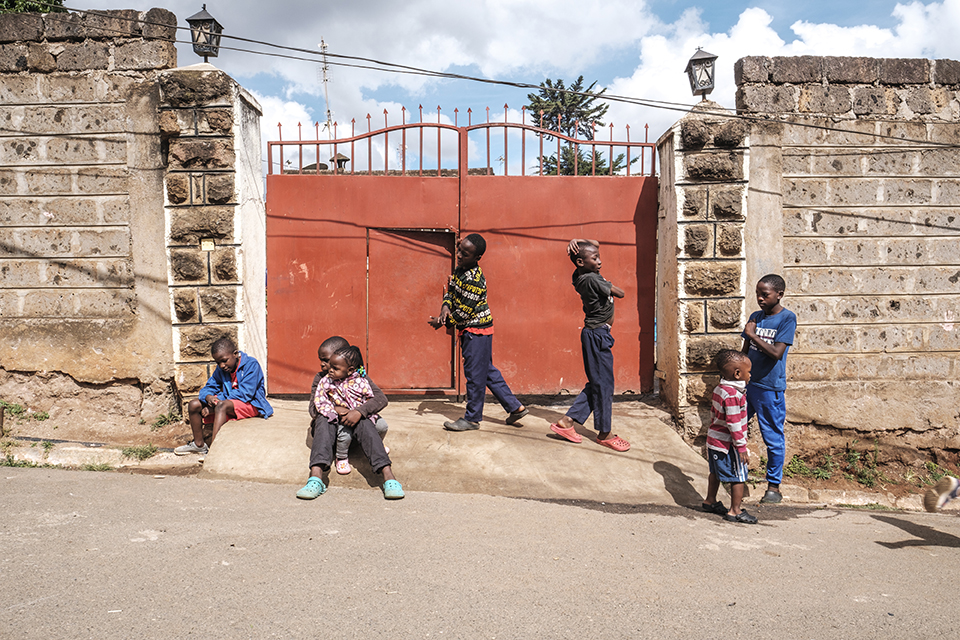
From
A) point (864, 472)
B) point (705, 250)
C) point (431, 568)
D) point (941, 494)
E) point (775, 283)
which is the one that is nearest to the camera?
point (431, 568)

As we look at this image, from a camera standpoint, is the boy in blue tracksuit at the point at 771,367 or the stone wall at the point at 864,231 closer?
the boy in blue tracksuit at the point at 771,367

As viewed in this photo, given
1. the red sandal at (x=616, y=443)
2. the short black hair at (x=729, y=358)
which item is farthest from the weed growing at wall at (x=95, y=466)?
the short black hair at (x=729, y=358)

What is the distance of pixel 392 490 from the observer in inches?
150

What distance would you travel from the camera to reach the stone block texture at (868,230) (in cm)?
547

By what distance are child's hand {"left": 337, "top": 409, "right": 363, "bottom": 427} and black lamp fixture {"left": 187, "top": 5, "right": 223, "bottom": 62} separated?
361 cm

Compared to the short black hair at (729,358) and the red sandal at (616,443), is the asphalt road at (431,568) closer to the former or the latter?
the red sandal at (616,443)

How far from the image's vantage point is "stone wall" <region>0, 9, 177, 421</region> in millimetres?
5281

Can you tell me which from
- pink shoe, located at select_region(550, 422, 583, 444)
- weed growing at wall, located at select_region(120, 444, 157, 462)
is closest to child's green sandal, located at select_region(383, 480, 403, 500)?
pink shoe, located at select_region(550, 422, 583, 444)

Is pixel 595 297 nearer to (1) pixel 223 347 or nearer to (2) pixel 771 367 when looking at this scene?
(2) pixel 771 367

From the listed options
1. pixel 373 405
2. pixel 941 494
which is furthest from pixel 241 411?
pixel 941 494

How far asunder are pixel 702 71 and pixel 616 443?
11.3 ft

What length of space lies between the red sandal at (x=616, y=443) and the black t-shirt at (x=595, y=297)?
3.06 feet

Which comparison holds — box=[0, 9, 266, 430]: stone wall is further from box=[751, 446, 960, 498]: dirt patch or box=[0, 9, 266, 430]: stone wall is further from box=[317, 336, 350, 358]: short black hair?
box=[751, 446, 960, 498]: dirt patch

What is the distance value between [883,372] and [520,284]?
3.47 m
